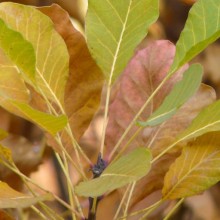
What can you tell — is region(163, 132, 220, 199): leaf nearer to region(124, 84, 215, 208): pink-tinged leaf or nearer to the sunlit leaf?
region(124, 84, 215, 208): pink-tinged leaf

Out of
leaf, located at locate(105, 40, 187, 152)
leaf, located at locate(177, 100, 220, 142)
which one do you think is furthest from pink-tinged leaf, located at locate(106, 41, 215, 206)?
leaf, located at locate(177, 100, 220, 142)

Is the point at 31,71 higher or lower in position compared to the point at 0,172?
higher

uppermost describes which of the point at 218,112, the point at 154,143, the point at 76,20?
the point at 218,112

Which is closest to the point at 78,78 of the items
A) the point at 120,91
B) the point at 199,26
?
the point at 120,91

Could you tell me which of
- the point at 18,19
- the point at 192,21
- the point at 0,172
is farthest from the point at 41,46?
the point at 0,172

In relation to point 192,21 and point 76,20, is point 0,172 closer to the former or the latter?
point 192,21
